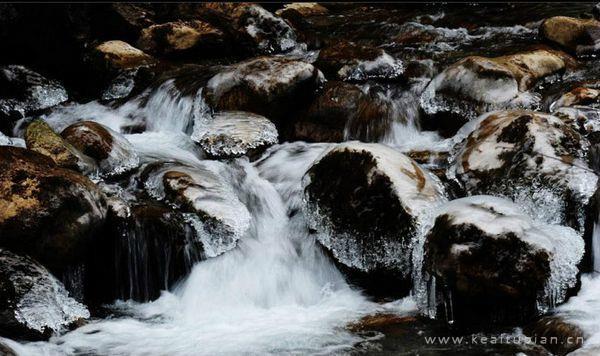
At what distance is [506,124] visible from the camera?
612 centimetres

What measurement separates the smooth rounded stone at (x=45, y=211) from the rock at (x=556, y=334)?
3740mm

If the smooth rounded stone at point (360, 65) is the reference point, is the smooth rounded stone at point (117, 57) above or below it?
above

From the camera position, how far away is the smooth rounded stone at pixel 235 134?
24.7 feet

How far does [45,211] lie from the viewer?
502 cm

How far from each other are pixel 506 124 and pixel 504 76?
1847 mm

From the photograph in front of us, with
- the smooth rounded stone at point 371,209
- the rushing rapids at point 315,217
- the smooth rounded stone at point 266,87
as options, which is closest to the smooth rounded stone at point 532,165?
the rushing rapids at point 315,217

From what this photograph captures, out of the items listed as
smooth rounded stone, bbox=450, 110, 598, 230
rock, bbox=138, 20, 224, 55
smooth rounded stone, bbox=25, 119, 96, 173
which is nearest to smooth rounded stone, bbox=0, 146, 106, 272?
smooth rounded stone, bbox=25, 119, 96, 173

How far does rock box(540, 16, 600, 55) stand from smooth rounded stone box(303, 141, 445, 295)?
551 centimetres

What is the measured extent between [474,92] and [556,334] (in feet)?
13.2

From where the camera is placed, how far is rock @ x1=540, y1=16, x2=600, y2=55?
9.72 metres

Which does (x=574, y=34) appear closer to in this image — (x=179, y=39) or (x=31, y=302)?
(x=179, y=39)

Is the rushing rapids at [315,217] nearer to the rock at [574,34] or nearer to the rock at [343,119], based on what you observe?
the rock at [343,119]

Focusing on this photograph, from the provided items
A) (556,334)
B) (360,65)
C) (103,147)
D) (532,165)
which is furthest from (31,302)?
(360,65)

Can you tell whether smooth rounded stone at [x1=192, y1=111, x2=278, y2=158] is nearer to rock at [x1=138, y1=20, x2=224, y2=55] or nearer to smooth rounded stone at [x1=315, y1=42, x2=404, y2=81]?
smooth rounded stone at [x1=315, y1=42, x2=404, y2=81]
